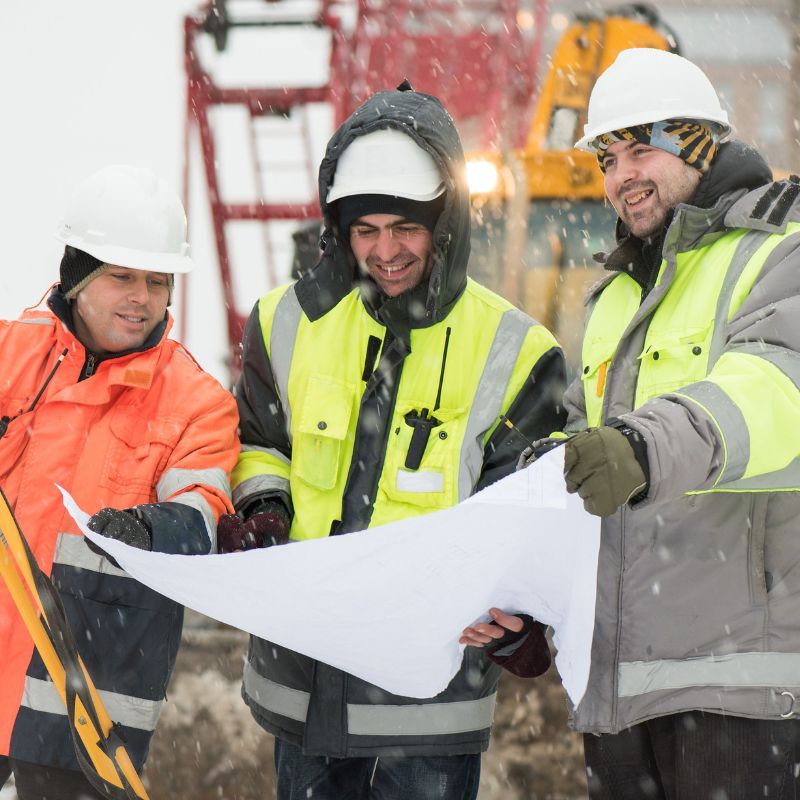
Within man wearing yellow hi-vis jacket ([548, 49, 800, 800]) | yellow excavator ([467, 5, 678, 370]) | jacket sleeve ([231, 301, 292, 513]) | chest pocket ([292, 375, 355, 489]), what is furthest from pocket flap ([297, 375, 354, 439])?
yellow excavator ([467, 5, 678, 370])

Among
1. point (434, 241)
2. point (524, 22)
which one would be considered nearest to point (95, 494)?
point (434, 241)

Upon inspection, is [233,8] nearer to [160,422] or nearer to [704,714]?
[160,422]

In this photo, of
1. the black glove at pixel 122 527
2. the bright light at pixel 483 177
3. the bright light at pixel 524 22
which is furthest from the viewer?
the bright light at pixel 524 22

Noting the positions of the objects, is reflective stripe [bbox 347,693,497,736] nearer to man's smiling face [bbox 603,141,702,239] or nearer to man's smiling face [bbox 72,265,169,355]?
man's smiling face [bbox 72,265,169,355]

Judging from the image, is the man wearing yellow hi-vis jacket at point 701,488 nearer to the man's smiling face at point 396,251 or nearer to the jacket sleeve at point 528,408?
the jacket sleeve at point 528,408

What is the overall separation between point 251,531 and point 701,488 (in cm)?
106

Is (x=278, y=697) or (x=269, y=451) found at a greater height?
(x=269, y=451)

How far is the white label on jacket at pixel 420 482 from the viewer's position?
2.44 meters

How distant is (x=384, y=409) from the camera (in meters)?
2.54

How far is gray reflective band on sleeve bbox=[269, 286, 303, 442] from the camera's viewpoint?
103 inches

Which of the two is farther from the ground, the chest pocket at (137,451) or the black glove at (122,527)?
the chest pocket at (137,451)

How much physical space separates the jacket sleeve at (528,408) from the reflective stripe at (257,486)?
0.49m

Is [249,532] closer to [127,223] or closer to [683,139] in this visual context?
[127,223]

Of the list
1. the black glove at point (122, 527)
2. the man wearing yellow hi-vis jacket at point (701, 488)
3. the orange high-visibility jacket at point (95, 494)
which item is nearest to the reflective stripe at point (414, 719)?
the man wearing yellow hi-vis jacket at point (701, 488)
